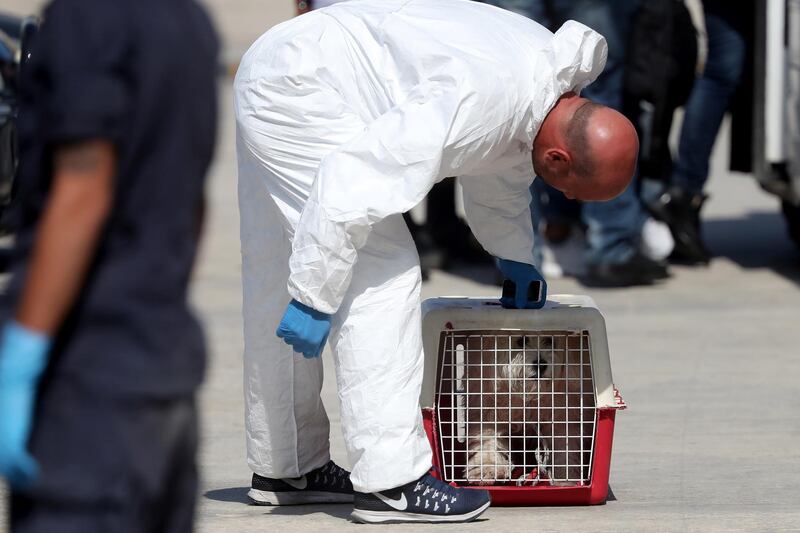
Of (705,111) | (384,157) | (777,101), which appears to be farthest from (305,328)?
(705,111)

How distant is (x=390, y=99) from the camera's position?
359 cm

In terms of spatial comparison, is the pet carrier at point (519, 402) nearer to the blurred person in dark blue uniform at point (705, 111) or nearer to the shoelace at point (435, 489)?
the shoelace at point (435, 489)

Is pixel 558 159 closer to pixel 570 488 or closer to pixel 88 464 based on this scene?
pixel 570 488

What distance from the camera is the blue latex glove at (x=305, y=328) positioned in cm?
338

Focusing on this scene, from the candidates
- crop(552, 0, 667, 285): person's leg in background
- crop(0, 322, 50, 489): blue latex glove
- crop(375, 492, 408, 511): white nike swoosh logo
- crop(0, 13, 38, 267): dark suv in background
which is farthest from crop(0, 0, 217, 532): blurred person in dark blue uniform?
crop(0, 13, 38, 267): dark suv in background

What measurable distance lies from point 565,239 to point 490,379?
3.97 meters

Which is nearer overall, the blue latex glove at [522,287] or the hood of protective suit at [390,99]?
the hood of protective suit at [390,99]

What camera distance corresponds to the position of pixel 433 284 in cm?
719

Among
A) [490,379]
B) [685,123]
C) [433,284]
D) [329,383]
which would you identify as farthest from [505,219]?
[685,123]

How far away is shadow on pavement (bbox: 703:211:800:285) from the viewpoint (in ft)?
25.0

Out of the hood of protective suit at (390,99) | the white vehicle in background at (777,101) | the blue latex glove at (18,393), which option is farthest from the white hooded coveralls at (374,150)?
the white vehicle in background at (777,101)

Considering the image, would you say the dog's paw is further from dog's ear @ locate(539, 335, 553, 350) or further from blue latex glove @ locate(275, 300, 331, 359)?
blue latex glove @ locate(275, 300, 331, 359)

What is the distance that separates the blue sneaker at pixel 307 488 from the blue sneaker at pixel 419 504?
0.31 meters

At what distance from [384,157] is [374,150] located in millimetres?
27
